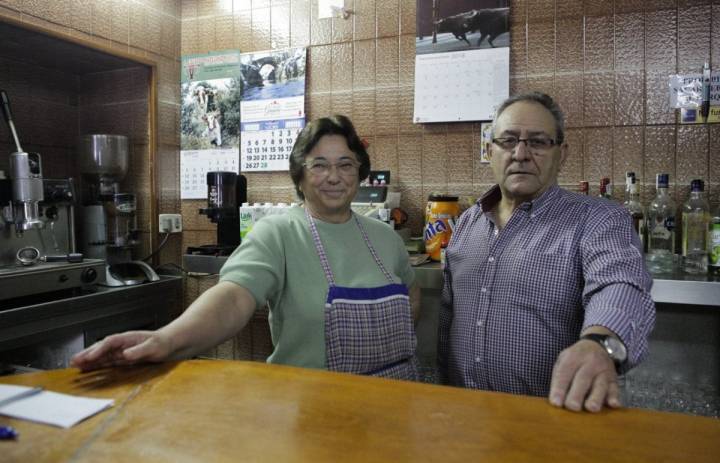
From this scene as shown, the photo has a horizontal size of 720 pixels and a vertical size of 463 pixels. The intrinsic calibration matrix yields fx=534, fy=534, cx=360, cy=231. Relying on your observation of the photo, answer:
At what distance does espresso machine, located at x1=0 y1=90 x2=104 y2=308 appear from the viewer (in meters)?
1.98

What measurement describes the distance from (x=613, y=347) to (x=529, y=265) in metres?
0.46

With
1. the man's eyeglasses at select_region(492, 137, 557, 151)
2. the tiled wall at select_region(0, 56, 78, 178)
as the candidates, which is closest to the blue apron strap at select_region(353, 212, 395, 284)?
the man's eyeglasses at select_region(492, 137, 557, 151)

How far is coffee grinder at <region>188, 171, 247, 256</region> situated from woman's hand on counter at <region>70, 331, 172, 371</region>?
1.60 meters

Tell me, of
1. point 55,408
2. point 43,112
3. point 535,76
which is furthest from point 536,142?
point 43,112

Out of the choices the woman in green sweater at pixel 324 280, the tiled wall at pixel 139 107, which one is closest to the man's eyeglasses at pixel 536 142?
the woman in green sweater at pixel 324 280

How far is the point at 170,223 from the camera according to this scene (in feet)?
9.71

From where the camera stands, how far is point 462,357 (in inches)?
58.4

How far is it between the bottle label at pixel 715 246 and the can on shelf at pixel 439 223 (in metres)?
0.93

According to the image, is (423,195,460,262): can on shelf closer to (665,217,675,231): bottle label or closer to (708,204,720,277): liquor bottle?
(665,217,675,231): bottle label

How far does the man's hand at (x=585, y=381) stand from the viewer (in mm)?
→ 796

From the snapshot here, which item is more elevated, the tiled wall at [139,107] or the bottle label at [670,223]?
the tiled wall at [139,107]

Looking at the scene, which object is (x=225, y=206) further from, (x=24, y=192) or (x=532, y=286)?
(x=532, y=286)

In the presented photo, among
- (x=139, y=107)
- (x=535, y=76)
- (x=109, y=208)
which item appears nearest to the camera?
(x=535, y=76)

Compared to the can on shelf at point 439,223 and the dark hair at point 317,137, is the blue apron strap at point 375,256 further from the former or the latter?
the can on shelf at point 439,223
